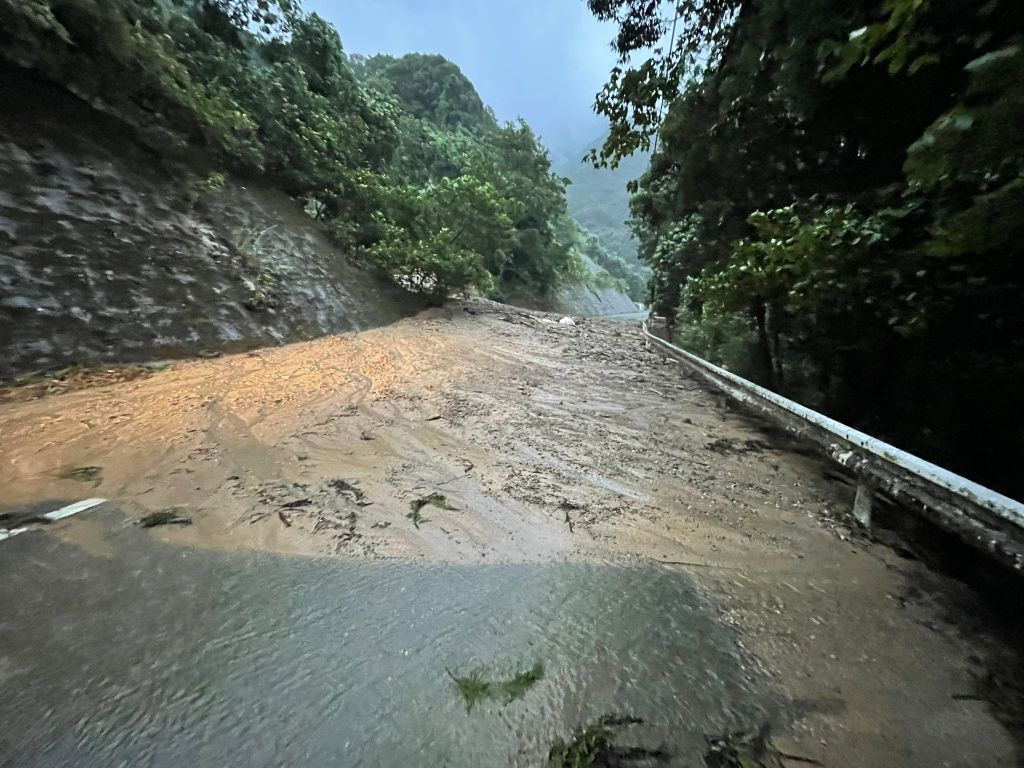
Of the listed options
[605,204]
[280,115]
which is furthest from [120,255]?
[605,204]

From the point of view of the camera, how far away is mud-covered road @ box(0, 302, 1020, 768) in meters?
1.67

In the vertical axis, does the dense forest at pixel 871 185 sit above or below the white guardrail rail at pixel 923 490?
above

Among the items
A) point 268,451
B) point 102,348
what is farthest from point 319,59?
point 268,451

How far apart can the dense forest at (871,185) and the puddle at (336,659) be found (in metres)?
2.62

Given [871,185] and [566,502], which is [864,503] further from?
[871,185]

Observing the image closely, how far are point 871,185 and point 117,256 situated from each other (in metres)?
9.84

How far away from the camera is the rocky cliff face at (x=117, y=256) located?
18.6 feet

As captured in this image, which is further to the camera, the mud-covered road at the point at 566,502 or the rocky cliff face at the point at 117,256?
the rocky cliff face at the point at 117,256

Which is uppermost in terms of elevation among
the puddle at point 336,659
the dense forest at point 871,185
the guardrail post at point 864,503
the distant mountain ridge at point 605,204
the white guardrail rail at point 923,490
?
the distant mountain ridge at point 605,204

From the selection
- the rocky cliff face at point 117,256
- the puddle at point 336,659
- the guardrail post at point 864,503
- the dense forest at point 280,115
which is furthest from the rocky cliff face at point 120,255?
the guardrail post at point 864,503

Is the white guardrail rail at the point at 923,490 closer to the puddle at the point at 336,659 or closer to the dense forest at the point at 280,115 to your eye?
the puddle at the point at 336,659

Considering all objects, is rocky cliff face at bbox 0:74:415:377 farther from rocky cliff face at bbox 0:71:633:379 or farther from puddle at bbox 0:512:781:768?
puddle at bbox 0:512:781:768

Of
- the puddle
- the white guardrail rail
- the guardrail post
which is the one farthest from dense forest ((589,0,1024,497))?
the puddle

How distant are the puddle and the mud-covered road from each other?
0.16 meters
